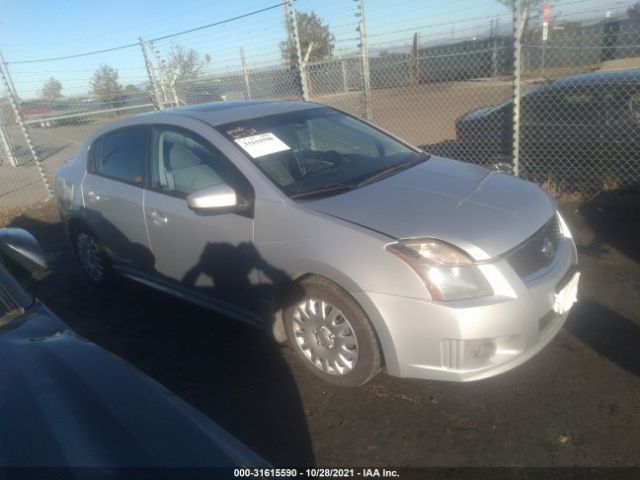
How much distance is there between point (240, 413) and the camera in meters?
2.88

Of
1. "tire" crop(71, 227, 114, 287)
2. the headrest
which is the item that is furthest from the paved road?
the headrest

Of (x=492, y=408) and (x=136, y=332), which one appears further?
(x=136, y=332)

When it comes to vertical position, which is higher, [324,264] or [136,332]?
[324,264]

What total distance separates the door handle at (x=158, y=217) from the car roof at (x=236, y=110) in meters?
0.77

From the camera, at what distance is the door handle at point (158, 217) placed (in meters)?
3.62

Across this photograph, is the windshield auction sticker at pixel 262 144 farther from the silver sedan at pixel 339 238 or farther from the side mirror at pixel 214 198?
the side mirror at pixel 214 198

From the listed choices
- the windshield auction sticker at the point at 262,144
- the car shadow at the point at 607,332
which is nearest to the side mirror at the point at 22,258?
the windshield auction sticker at the point at 262,144

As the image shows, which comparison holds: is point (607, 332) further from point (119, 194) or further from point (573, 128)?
point (119, 194)

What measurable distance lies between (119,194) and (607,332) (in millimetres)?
3842

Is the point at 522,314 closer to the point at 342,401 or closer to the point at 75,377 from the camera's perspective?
the point at 342,401

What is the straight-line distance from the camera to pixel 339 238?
270 cm

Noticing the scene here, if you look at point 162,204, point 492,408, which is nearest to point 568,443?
point 492,408

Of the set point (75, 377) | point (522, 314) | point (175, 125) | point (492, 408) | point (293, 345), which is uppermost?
point (175, 125)

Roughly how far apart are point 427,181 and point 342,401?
4.92 ft
